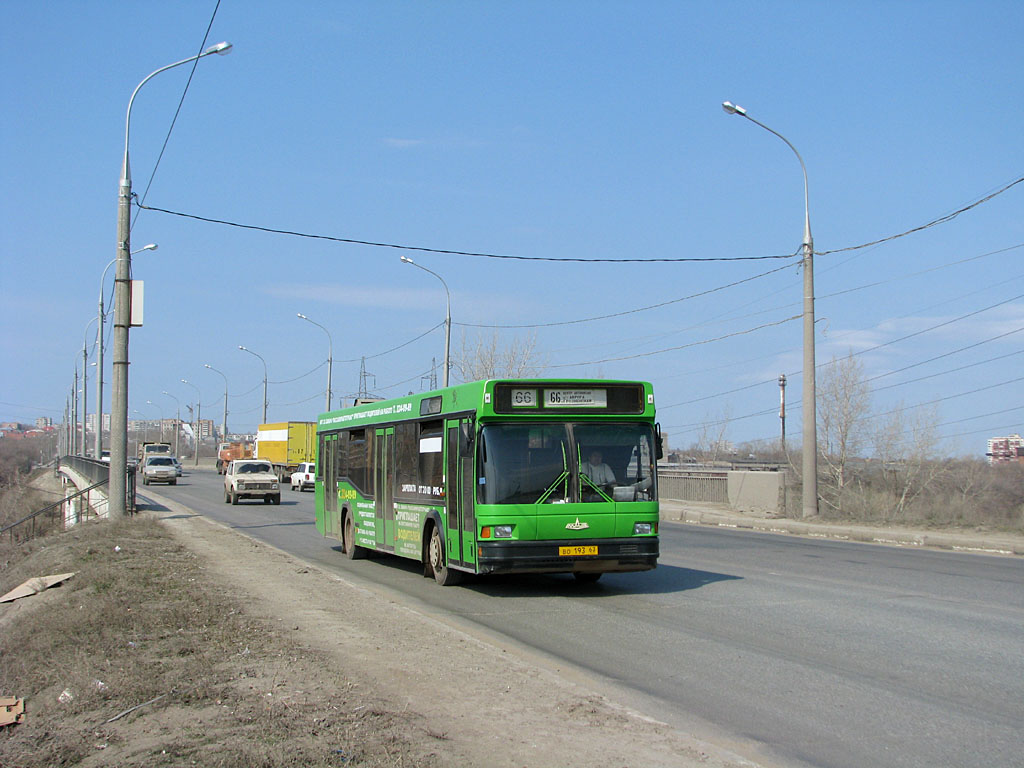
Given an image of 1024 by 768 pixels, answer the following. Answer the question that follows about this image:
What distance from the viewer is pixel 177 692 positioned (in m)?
6.44

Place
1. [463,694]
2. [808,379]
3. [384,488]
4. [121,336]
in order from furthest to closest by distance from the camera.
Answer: [808,379]
[121,336]
[384,488]
[463,694]

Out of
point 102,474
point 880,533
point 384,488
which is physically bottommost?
point 880,533

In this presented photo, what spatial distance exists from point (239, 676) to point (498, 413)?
5.93m

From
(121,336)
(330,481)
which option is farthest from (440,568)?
(121,336)

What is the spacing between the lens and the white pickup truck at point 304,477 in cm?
5019

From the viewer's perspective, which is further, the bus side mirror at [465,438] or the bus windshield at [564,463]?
the bus side mirror at [465,438]

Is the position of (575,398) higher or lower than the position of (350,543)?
higher

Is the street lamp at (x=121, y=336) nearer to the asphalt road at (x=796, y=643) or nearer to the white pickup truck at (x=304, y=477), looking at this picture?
the asphalt road at (x=796, y=643)

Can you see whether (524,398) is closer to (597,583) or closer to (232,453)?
(597,583)

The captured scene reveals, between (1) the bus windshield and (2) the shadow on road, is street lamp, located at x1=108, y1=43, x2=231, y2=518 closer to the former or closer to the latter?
(2) the shadow on road

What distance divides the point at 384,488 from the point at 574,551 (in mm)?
4902

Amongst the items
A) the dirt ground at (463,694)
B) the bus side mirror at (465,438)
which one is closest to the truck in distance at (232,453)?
the bus side mirror at (465,438)

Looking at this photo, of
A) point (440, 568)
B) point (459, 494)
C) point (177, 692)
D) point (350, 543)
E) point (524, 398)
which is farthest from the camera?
point (350, 543)

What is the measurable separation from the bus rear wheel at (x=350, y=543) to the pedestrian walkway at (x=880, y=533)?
38.6 ft
